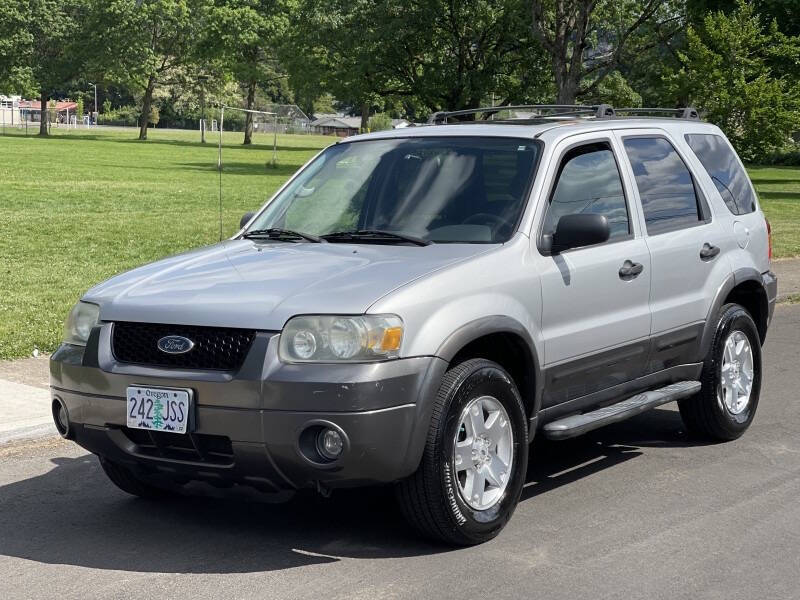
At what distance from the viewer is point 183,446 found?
5.20 meters

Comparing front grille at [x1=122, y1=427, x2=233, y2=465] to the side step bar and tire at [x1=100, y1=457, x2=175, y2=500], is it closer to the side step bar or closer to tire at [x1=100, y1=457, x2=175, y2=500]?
tire at [x1=100, y1=457, x2=175, y2=500]

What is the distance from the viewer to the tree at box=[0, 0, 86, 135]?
9194 cm

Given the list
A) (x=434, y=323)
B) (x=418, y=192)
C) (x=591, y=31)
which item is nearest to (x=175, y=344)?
(x=434, y=323)

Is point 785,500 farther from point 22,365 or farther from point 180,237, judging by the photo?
point 180,237

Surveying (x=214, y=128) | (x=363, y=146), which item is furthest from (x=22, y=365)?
(x=214, y=128)

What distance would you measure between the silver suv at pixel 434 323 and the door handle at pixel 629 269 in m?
0.01

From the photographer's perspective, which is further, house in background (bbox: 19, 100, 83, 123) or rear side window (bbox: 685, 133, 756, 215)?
house in background (bbox: 19, 100, 83, 123)

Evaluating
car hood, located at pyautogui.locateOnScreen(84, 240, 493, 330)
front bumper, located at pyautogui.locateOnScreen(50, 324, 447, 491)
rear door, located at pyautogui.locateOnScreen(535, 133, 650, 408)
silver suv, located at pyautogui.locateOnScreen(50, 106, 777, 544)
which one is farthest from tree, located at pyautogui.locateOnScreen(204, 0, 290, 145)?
front bumper, located at pyautogui.locateOnScreen(50, 324, 447, 491)

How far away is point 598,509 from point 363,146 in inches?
90.9

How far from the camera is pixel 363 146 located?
6.89m

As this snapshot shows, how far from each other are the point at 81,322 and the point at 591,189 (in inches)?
104

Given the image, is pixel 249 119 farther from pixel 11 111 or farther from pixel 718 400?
pixel 718 400

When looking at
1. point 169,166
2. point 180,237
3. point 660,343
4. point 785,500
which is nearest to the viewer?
point 785,500

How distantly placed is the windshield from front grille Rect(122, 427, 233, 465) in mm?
1380
